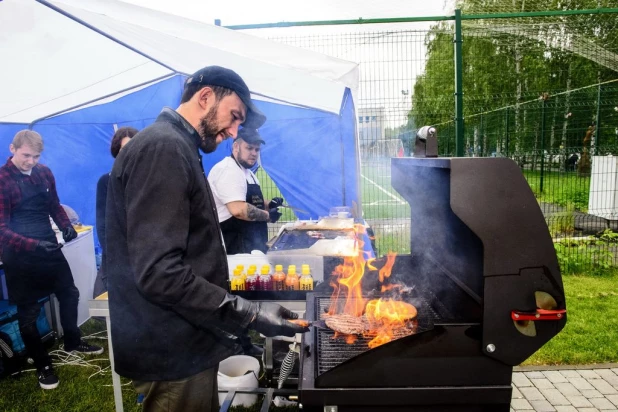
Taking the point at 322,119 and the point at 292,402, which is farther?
the point at 322,119

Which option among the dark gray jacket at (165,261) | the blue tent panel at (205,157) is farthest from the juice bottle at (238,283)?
the blue tent panel at (205,157)

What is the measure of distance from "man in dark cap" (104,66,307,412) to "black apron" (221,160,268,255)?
2.71 meters

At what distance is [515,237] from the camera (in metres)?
1.64

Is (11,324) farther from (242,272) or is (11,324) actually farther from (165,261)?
(165,261)

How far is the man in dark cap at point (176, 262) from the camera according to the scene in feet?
4.99

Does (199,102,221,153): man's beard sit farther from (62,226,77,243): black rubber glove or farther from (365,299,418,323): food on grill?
(62,226,77,243): black rubber glove

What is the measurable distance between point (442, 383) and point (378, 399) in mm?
268

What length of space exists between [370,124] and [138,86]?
352 cm

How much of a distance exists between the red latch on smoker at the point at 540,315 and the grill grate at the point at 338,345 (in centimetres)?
43

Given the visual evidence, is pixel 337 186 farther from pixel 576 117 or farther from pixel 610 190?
pixel 576 117

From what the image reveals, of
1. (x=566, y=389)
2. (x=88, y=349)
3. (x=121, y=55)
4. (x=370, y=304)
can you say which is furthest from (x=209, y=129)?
(x=121, y=55)

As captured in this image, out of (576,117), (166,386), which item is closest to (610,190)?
(576,117)

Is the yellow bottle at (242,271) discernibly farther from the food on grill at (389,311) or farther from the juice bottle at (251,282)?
the food on grill at (389,311)

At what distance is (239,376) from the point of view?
3.36 m
